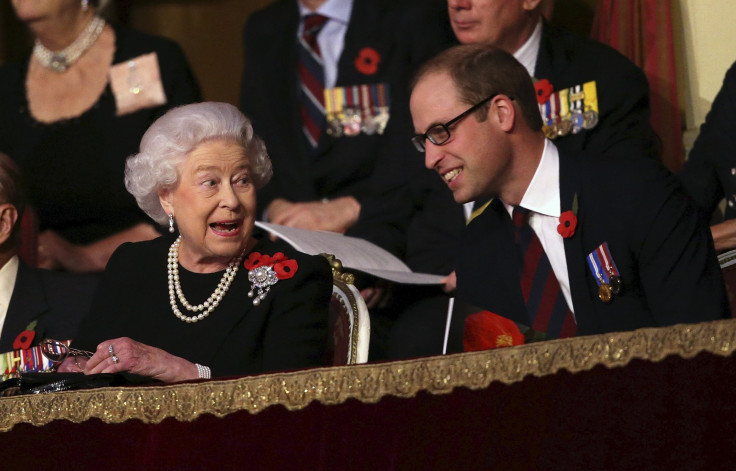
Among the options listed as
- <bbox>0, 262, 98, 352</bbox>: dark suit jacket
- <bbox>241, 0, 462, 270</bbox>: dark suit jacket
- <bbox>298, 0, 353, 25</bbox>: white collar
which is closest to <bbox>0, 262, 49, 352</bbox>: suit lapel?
<bbox>0, 262, 98, 352</bbox>: dark suit jacket

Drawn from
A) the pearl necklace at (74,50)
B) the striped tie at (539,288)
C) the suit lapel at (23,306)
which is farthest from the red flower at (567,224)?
the pearl necklace at (74,50)

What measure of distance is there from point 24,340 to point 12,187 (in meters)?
0.39

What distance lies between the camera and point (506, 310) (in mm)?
2346

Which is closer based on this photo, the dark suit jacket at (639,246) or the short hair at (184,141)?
the dark suit jacket at (639,246)

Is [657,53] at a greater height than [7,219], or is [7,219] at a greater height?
[657,53]

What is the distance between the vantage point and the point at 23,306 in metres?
2.63

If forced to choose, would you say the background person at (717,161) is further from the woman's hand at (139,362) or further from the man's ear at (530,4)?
the woman's hand at (139,362)

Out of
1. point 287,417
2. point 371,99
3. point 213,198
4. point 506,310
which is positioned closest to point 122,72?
point 371,99

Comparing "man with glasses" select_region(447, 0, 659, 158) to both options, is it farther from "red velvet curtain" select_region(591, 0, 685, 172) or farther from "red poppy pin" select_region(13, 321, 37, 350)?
"red poppy pin" select_region(13, 321, 37, 350)

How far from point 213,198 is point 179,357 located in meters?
0.32

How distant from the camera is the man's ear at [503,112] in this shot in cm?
230

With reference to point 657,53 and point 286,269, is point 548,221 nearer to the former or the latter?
point 286,269

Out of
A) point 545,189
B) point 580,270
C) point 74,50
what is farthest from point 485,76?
point 74,50

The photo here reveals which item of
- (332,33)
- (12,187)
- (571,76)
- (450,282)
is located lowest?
(450,282)
